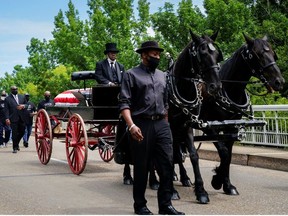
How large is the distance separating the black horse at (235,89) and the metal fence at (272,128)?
502cm

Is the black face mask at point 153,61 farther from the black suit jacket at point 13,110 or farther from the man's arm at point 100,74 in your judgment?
the black suit jacket at point 13,110

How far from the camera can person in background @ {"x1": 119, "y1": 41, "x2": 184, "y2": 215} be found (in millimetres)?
5652

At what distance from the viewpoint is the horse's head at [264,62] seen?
286 inches

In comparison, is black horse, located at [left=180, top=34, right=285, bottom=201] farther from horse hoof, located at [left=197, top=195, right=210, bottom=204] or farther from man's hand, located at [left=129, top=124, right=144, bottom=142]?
man's hand, located at [left=129, top=124, right=144, bottom=142]

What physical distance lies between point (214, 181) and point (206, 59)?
1.81m

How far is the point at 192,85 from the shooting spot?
724 cm

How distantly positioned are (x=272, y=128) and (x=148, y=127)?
8.08 m

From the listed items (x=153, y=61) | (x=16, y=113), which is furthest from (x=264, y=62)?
(x=16, y=113)

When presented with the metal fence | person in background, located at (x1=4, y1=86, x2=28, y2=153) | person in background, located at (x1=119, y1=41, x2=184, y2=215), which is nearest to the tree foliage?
the metal fence

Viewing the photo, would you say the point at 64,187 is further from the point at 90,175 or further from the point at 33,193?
the point at 90,175

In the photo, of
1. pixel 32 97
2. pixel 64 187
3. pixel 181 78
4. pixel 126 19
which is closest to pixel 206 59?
pixel 181 78

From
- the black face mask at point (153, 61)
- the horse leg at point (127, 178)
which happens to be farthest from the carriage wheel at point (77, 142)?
the black face mask at point (153, 61)

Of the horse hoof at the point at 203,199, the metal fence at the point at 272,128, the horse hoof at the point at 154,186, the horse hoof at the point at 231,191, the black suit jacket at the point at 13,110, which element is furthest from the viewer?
the black suit jacket at the point at 13,110

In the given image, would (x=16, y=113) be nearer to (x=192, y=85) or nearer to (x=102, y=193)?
(x=102, y=193)
